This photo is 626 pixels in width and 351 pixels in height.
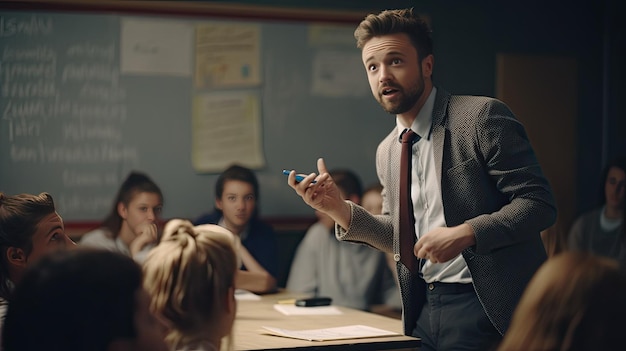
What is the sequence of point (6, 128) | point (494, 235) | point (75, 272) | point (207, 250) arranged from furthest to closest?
point (6, 128) < point (494, 235) < point (207, 250) < point (75, 272)

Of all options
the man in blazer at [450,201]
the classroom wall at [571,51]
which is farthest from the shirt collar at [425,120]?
the classroom wall at [571,51]

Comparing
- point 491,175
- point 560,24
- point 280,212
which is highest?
point 560,24

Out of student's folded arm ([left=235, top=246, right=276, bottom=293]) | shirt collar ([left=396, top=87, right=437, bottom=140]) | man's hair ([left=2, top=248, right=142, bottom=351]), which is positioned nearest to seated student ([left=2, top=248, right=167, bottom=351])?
man's hair ([left=2, top=248, right=142, bottom=351])

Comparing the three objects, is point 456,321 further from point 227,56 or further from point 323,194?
point 227,56

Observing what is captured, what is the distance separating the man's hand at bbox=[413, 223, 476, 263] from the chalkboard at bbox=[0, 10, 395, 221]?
9.50 ft

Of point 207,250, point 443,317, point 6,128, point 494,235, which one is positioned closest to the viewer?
point 207,250

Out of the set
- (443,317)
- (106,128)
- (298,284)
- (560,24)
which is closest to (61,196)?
(106,128)

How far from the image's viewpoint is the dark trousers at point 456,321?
2.66m

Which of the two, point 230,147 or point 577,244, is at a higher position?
point 230,147

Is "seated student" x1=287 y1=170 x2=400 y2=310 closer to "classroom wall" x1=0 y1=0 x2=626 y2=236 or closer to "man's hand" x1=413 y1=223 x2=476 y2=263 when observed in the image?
"classroom wall" x1=0 y1=0 x2=626 y2=236

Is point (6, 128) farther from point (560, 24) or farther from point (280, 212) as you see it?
point (560, 24)

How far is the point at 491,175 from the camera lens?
8.72 feet

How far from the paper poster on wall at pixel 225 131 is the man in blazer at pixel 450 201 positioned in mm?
2419

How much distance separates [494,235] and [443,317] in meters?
0.34
